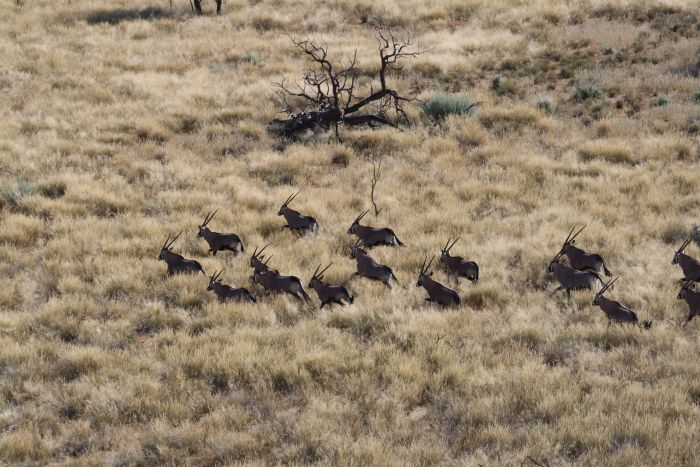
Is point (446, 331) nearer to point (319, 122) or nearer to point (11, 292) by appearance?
point (11, 292)

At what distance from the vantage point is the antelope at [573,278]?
29.1ft

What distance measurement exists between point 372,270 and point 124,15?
71.3 ft

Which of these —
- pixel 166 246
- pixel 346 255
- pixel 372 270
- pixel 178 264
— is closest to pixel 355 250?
pixel 372 270

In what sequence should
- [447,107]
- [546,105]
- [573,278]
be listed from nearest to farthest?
[573,278] < [447,107] < [546,105]

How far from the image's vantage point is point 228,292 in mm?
8922

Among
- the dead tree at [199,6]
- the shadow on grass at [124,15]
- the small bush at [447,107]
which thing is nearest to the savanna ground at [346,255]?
the small bush at [447,107]

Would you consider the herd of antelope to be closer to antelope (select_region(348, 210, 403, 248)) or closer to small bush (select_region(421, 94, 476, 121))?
antelope (select_region(348, 210, 403, 248))

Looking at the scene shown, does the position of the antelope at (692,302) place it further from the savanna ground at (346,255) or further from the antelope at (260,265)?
the antelope at (260,265)

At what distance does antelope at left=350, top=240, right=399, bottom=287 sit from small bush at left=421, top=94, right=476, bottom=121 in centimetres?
800

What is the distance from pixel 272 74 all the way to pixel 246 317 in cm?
1338

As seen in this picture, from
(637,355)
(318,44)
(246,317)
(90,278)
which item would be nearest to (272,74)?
(318,44)

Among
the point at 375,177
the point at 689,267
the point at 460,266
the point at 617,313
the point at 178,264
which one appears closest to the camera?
the point at 617,313

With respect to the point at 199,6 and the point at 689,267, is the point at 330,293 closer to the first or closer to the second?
the point at 689,267

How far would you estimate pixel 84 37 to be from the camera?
925 inches
